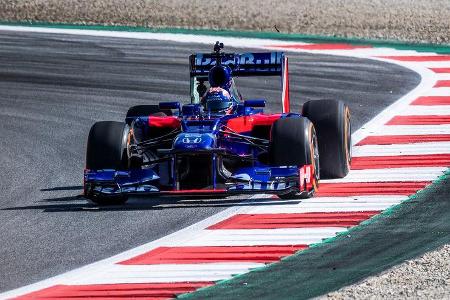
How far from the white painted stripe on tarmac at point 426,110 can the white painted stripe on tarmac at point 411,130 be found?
99 centimetres

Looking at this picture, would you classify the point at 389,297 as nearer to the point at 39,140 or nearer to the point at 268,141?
the point at 268,141

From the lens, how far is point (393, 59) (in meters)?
26.4

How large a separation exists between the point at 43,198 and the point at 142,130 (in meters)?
1.27

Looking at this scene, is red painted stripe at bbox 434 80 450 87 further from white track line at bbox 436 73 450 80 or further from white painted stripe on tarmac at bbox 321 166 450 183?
white painted stripe on tarmac at bbox 321 166 450 183

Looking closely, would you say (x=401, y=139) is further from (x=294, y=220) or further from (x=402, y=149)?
(x=294, y=220)

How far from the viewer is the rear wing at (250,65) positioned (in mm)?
15672

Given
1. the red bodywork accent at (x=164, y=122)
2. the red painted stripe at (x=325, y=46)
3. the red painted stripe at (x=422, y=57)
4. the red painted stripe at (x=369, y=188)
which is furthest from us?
the red painted stripe at (x=325, y=46)

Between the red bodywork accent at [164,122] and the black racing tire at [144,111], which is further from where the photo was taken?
the black racing tire at [144,111]

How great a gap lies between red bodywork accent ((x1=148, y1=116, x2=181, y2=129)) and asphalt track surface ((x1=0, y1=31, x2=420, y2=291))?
813 mm

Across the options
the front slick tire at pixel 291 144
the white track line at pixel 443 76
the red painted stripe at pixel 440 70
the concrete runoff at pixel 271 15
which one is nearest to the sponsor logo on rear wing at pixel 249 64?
the front slick tire at pixel 291 144

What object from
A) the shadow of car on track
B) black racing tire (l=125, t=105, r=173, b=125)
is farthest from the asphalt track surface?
black racing tire (l=125, t=105, r=173, b=125)

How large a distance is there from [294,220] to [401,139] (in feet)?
16.7

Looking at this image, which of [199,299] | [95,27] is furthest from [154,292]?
[95,27]

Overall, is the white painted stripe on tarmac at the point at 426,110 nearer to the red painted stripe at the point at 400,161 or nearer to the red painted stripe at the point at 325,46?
the red painted stripe at the point at 400,161
